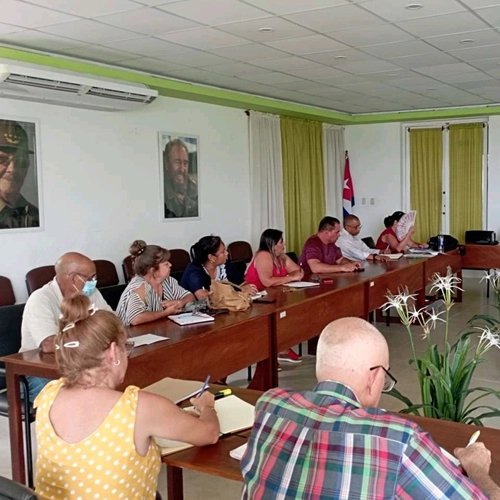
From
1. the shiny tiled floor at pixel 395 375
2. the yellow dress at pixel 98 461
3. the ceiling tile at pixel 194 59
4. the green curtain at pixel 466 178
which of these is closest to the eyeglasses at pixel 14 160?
the ceiling tile at pixel 194 59

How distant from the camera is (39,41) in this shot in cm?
511

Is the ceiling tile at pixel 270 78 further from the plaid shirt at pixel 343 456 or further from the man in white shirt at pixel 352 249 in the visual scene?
the plaid shirt at pixel 343 456

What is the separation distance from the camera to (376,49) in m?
5.58

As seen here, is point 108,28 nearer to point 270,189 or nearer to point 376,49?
point 376,49

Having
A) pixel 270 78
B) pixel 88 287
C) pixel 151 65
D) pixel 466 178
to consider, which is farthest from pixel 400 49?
pixel 466 178

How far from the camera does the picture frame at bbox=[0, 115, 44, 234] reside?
5.59 metres

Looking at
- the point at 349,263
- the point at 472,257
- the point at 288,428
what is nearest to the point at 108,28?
the point at 349,263

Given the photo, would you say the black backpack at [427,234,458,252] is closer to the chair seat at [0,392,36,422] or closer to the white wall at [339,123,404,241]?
the white wall at [339,123,404,241]

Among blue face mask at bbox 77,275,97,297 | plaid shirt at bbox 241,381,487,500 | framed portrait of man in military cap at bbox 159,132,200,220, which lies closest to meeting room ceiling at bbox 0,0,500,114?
framed portrait of man in military cap at bbox 159,132,200,220

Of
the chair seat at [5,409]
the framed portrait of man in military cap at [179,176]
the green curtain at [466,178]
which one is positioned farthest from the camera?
the green curtain at [466,178]

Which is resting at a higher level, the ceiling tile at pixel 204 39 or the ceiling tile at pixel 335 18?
the ceiling tile at pixel 204 39

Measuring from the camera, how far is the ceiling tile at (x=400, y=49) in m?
5.41

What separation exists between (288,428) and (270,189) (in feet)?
24.9

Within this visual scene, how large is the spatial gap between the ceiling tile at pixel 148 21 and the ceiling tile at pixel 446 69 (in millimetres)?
2871
